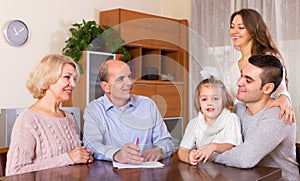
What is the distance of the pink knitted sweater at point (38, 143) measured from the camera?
150 cm

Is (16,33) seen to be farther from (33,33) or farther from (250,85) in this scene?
(250,85)

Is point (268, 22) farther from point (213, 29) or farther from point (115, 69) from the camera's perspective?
point (115, 69)

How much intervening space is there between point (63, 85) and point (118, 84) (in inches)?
11.4

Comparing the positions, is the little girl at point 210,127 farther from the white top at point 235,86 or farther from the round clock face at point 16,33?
the round clock face at point 16,33

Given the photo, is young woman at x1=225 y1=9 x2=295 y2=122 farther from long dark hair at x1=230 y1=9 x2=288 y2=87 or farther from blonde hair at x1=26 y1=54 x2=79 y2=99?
blonde hair at x1=26 y1=54 x2=79 y2=99

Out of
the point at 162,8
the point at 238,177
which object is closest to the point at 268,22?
the point at 162,8

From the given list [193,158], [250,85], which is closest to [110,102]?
[193,158]

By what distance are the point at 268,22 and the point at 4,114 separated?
2390 mm

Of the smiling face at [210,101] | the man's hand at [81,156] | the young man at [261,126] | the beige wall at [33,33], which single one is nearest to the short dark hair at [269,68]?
the young man at [261,126]

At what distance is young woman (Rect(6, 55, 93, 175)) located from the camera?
150 cm

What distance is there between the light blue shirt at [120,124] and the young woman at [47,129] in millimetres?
76

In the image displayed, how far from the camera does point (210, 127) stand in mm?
1500

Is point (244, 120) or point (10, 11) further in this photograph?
point (10, 11)

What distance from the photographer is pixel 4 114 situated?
290cm
